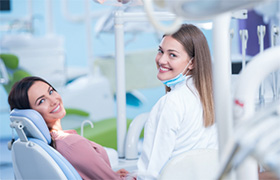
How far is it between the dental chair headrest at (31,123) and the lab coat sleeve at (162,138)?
0.48m

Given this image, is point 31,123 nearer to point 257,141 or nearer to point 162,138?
point 162,138

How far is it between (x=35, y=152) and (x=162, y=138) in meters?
0.55

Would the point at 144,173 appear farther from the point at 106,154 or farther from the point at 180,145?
the point at 106,154

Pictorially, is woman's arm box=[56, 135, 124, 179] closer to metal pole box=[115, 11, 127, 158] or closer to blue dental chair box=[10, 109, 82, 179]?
blue dental chair box=[10, 109, 82, 179]

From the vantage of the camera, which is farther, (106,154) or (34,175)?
(106,154)

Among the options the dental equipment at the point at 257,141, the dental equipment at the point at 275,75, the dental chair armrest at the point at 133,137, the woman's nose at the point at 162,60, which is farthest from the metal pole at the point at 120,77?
the dental equipment at the point at 257,141

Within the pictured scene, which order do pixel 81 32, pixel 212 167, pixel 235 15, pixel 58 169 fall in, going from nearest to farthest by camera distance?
1. pixel 212 167
2. pixel 58 169
3. pixel 235 15
4. pixel 81 32

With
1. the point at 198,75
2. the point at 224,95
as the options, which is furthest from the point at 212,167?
the point at 224,95

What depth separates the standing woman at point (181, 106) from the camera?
63.2 inches

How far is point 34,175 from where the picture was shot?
1.83 meters

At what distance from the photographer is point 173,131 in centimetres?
162

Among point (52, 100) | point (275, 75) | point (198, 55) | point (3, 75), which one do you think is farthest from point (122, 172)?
point (3, 75)

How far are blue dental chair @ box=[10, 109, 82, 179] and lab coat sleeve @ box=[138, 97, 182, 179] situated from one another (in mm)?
346

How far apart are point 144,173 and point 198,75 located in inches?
18.0
